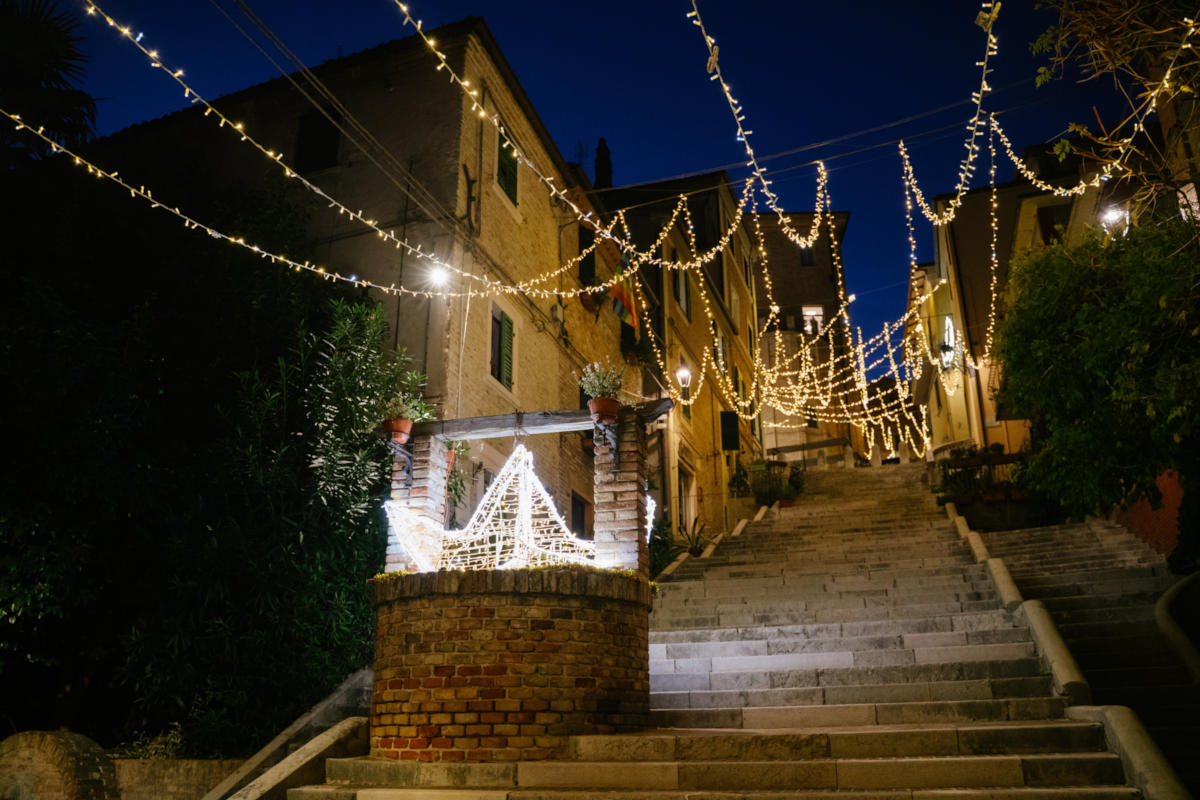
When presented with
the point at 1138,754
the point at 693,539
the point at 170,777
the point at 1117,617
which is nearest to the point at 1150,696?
the point at 1117,617

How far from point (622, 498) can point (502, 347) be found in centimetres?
540

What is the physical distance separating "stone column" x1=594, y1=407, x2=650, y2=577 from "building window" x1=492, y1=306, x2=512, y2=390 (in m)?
4.72

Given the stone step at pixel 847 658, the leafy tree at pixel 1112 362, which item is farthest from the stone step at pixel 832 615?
the leafy tree at pixel 1112 362

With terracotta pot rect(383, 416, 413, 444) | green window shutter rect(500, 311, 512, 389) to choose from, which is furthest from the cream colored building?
terracotta pot rect(383, 416, 413, 444)

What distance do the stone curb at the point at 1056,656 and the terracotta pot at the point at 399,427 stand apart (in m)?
5.63

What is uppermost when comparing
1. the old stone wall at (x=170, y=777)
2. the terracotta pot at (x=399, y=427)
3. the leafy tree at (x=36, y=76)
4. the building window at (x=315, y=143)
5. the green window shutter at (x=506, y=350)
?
the building window at (x=315, y=143)

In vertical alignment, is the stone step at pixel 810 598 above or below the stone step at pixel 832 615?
above

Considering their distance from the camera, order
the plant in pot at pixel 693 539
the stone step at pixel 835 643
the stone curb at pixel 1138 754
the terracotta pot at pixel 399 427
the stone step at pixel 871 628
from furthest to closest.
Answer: the plant in pot at pixel 693 539 → the stone step at pixel 871 628 → the stone step at pixel 835 643 → the terracotta pot at pixel 399 427 → the stone curb at pixel 1138 754

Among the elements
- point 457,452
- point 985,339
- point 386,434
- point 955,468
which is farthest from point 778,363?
point 386,434

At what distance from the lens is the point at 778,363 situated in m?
36.2

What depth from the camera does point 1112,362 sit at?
6.87m

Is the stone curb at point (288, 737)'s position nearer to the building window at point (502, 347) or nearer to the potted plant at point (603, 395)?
the potted plant at point (603, 395)

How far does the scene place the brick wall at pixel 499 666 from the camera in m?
5.84

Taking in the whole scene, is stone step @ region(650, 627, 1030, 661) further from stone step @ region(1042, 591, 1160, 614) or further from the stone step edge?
the stone step edge
